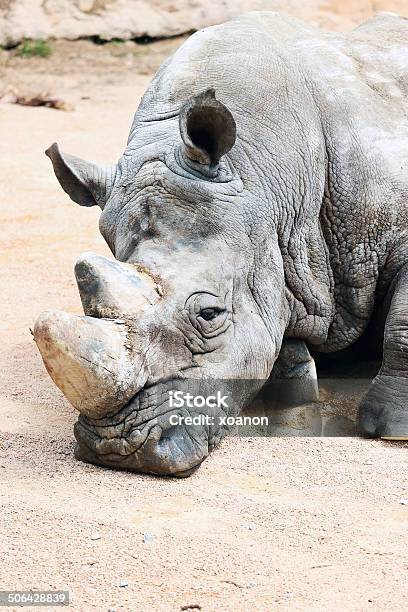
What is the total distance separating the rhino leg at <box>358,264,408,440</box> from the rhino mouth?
1143mm

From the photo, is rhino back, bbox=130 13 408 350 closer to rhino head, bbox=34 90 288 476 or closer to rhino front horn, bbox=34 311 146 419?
rhino head, bbox=34 90 288 476

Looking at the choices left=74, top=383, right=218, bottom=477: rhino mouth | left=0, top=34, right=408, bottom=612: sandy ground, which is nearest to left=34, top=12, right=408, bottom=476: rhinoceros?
left=74, top=383, right=218, bottom=477: rhino mouth

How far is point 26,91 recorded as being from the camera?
15375mm

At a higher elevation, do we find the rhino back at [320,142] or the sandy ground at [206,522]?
the rhino back at [320,142]

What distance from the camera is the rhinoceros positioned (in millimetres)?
5922

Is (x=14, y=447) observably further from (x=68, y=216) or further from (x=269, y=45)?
(x=68, y=216)

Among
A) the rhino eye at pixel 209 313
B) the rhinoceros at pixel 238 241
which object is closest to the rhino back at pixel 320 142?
the rhinoceros at pixel 238 241

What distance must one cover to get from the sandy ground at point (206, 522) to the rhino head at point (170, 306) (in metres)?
0.22

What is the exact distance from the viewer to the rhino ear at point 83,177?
700 cm

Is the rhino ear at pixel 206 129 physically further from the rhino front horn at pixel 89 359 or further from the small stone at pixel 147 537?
the small stone at pixel 147 537

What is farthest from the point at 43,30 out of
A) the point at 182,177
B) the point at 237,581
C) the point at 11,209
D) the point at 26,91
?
the point at 237,581

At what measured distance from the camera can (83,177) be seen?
7082 mm

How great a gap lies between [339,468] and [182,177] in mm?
1610

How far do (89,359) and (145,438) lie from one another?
1.72ft
